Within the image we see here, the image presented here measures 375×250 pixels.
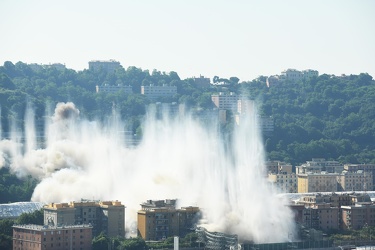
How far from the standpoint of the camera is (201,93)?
10312 centimetres

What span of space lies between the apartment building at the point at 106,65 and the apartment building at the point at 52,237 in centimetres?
6699

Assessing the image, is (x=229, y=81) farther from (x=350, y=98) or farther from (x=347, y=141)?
(x=347, y=141)

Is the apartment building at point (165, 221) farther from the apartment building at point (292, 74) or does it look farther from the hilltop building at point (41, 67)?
the apartment building at point (292, 74)

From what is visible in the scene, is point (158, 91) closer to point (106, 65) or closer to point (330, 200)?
point (106, 65)

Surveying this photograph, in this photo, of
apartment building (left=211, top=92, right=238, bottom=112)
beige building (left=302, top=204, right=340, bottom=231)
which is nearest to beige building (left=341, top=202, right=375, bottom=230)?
beige building (left=302, top=204, right=340, bottom=231)

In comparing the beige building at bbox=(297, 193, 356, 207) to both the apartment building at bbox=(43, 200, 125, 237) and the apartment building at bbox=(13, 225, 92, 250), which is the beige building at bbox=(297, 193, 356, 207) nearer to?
the apartment building at bbox=(43, 200, 125, 237)

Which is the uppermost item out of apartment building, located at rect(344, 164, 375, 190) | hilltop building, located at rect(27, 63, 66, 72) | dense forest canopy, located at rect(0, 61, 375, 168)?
hilltop building, located at rect(27, 63, 66, 72)

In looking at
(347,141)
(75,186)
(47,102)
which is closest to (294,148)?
(347,141)

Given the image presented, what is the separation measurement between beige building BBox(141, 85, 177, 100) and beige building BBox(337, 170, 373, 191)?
3188 centimetres

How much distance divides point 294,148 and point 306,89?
71.9 ft

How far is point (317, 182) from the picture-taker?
6938 cm

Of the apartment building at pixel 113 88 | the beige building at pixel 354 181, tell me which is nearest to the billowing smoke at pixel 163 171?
the beige building at pixel 354 181

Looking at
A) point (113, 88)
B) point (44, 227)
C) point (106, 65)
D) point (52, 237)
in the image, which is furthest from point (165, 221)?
point (106, 65)

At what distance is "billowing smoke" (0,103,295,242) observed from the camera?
161ft
